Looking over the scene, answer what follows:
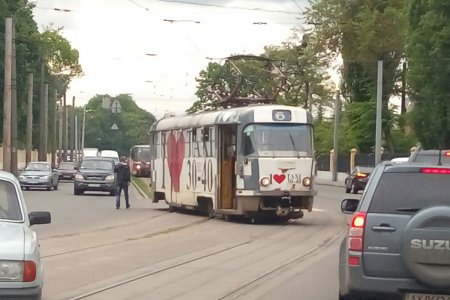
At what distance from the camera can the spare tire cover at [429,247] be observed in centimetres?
934

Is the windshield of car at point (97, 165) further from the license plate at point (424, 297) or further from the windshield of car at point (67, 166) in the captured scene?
the license plate at point (424, 297)

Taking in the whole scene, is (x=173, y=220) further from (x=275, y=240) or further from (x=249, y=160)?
(x=275, y=240)

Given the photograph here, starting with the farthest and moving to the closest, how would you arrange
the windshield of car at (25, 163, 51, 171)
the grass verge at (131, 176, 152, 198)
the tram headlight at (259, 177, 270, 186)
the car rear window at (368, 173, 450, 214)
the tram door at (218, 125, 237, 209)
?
the windshield of car at (25, 163, 51, 171) < the grass verge at (131, 176, 152, 198) < the tram door at (218, 125, 237, 209) < the tram headlight at (259, 177, 270, 186) < the car rear window at (368, 173, 450, 214)

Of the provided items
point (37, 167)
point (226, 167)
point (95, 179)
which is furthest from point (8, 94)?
point (226, 167)

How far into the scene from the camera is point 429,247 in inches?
368

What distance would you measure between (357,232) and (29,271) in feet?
10.1

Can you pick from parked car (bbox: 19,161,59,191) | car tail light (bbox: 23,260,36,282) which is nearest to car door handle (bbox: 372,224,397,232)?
car tail light (bbox: 23,260,36,282)

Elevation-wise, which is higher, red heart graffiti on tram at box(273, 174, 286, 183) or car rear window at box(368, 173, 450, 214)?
car rear window at box(368, 173, 450, 214)

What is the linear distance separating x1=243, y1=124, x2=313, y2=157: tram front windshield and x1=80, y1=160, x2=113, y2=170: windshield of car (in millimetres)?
19961

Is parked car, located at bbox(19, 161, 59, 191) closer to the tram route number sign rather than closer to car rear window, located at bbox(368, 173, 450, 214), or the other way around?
the tram route number sign

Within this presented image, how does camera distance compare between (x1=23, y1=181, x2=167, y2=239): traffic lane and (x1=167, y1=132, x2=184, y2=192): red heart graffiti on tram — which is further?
(x1=167, y1=132, x2=184, y2=192): red heart graffiti on tram

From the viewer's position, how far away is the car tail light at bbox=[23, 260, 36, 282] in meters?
9.45

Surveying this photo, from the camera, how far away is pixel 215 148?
29.5 m

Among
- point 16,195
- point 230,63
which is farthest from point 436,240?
point 230,63
